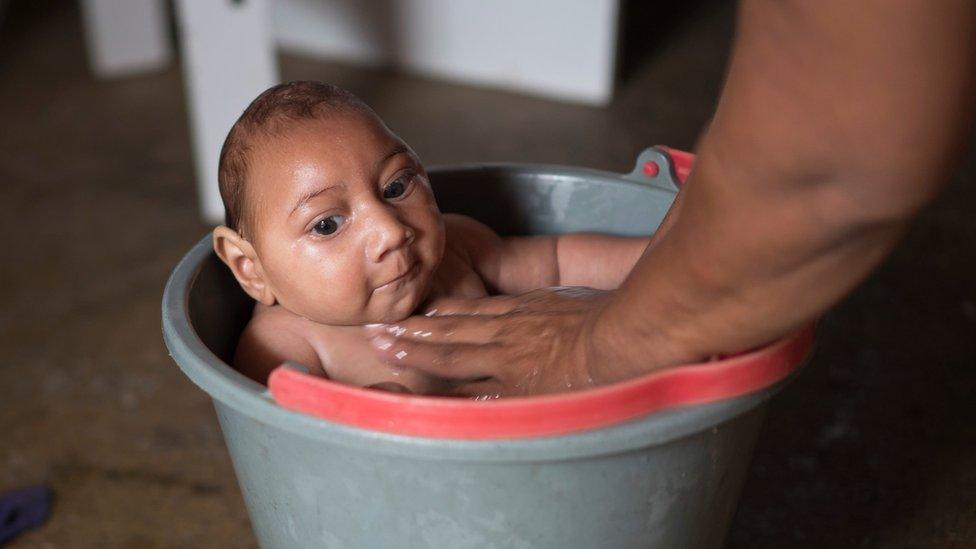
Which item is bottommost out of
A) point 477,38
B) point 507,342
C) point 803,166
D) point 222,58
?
point 477,38

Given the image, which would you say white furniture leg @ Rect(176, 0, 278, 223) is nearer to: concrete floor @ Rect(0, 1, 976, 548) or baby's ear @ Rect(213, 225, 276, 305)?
concrete floor @ Rect(0, 1, 976, 548)

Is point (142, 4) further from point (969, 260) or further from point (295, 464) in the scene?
point (295, 464)

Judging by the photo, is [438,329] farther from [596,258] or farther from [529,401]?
[529,401]

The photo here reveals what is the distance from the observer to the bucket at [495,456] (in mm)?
651

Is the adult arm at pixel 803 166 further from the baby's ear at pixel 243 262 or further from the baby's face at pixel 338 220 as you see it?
the baby's ear at pixel 243 262

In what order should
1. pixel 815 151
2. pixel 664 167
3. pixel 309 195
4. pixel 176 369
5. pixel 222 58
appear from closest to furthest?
pixel 815 151 < pixel 309 195 < pixel 664 167 < pixel 176 369 < pixel 222 58

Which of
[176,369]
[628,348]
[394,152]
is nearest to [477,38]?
[176,369]

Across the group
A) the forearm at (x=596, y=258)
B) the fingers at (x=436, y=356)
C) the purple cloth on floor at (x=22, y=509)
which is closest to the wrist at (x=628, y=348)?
the fingers at (x=436, y=356)

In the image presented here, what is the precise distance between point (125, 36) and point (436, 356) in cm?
184

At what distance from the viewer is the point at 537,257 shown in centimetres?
106

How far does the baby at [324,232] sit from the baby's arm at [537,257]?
8 cm

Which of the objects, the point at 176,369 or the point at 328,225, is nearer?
the point at 328,225

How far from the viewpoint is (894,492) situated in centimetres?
118

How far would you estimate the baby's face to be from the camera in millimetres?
856
